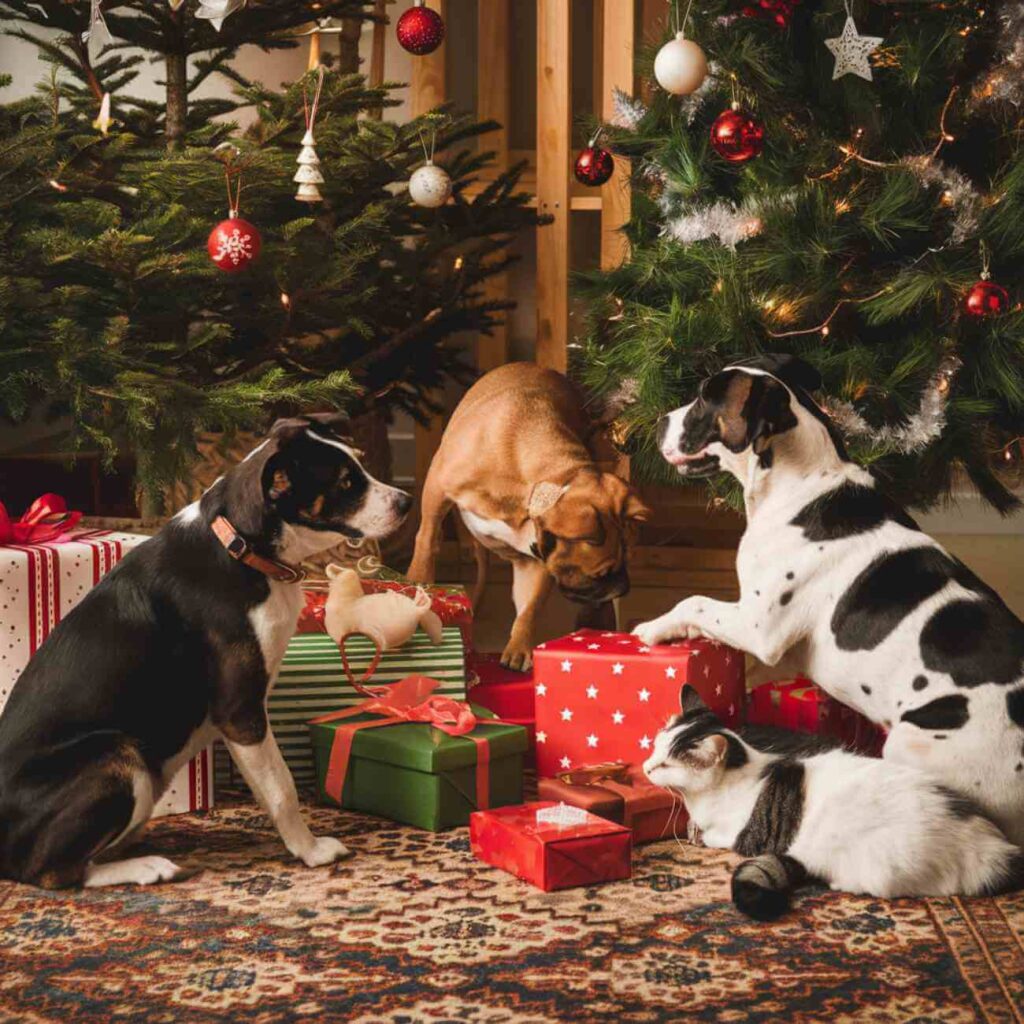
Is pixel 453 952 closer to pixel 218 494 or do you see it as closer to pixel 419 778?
pixel 419 778

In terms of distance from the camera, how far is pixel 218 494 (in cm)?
247

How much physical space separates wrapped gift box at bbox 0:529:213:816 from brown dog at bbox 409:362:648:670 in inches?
40.4

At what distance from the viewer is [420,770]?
273 centimetres

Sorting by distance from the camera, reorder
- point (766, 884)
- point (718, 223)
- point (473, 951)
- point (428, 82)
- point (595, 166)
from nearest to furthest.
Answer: point (473, 951)
point (766, 884)
point (718, 223)
point (595, 166)
point (428, 82)

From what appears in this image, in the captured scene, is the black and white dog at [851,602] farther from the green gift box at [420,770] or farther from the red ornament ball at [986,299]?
the red ornament ball at [986,299]

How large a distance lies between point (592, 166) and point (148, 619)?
2097 mm

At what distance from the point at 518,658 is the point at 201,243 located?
1.39 m

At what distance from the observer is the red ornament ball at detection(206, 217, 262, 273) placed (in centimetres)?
315

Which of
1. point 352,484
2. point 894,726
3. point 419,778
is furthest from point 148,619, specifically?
point 894,726

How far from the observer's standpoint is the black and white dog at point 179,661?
231 cm

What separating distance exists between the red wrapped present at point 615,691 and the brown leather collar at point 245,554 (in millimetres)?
Result: 729

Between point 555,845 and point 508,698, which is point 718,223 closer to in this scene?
point 508,698

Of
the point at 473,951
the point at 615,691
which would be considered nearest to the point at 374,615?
the point at 615,691

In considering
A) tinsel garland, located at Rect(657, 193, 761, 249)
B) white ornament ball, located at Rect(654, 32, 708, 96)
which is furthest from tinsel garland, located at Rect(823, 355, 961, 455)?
white ornament ball, located at Rect(654, 32, 708, 96)
